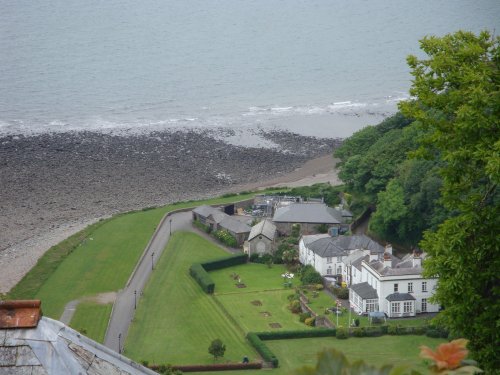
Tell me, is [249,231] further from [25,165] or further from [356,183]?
[25,165]

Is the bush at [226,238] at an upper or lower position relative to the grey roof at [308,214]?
lower

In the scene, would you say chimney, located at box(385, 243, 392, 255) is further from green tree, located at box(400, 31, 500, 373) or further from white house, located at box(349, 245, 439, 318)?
green tree, located at box(400, 31, 500, 373)

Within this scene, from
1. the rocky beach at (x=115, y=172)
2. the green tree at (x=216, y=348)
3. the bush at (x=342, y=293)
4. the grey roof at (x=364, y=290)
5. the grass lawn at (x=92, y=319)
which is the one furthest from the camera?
the rocky beach at (x=115, y=172)

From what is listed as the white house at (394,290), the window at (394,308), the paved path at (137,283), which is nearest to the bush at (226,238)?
the paved path at (137,283)

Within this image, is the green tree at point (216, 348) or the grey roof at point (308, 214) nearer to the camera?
the green tree at point (216, 348)

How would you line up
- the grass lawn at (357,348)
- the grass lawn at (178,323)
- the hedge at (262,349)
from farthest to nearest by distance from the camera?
the grass lawn at (178,323) < the grass lawn at (357,348) < the hedge at (262,349)

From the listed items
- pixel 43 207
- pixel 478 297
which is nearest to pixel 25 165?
pixel 43 207

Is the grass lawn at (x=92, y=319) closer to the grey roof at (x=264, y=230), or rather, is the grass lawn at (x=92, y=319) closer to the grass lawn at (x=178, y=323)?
the grass lawn at (x=178, y=323)
